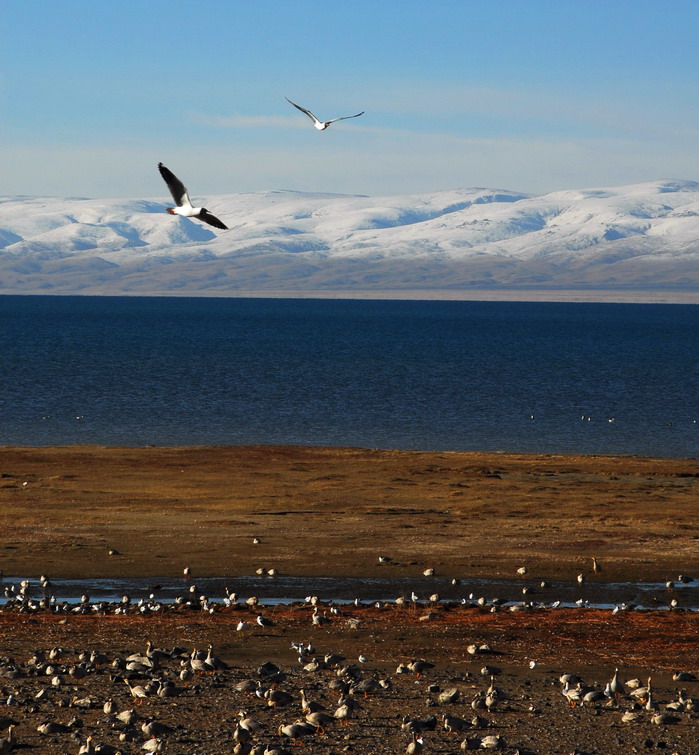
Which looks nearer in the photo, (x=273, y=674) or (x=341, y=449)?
(x=273, y=674)

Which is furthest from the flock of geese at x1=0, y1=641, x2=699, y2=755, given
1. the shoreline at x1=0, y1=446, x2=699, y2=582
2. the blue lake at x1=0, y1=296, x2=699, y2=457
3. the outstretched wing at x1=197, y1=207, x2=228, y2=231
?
the blue lake at x1=0, y1=296, x2=699, y2=457

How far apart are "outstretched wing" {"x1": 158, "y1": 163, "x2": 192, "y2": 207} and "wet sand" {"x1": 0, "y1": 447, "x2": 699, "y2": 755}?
6958 mm

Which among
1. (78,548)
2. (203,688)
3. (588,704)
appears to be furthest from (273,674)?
(78,548)

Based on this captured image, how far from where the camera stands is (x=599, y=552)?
29.5 metres

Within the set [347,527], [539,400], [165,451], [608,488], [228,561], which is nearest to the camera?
[228,561]

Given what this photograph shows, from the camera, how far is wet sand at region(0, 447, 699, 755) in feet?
51.4

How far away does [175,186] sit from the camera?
17.5m

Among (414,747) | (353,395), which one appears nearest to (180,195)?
(414,747)

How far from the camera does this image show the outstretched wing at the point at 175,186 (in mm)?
17312

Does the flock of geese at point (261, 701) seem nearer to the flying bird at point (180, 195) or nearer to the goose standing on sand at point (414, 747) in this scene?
the goose standing on sand at point (414, 747)

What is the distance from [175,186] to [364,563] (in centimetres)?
1290

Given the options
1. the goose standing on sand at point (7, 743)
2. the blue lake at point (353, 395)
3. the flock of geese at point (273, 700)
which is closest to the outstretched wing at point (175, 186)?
the flock of geese at point (273, 700)

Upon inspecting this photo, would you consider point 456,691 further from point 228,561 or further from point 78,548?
point 78,548

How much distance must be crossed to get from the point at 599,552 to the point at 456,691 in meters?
13.9
